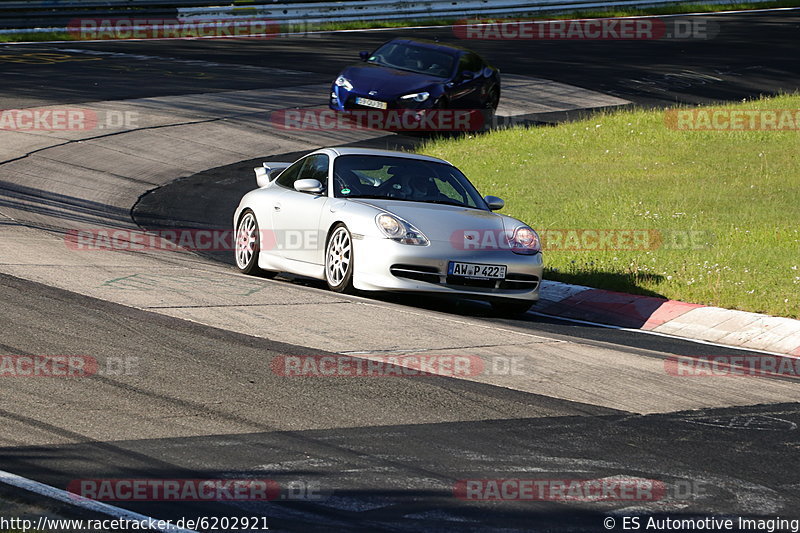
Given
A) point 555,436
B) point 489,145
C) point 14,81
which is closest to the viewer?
point 555,436

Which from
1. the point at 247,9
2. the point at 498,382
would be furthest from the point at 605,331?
the point at 247,9

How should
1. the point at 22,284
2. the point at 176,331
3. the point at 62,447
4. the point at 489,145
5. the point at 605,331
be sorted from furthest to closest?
the point at 489,145 → the point at 605,331 → the point at 22,284 → the point at 176,331 → the point at 62,447

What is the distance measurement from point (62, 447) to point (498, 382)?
10.5ft

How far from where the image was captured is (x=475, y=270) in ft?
36.5

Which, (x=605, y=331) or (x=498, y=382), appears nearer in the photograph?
(x=498, y=382)

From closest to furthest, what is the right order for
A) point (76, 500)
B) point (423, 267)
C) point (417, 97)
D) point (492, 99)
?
point (76, 500) < point (423, 267) < point (417, 97) < point (492, 99)

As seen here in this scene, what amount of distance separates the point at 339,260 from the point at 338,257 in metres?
0.03

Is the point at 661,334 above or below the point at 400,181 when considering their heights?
below

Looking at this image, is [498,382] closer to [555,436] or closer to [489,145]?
[555,436]

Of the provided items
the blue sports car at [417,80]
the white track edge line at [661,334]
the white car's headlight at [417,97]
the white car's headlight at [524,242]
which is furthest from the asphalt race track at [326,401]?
the white car's headlight at [417,97]

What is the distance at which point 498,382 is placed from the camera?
829 centimetres

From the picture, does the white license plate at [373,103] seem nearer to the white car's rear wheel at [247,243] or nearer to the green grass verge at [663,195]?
the green grass verge at [663,195]

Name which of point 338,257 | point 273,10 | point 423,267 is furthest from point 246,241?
point 273,10

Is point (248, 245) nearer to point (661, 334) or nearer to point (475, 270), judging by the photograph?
point (475, 270)
